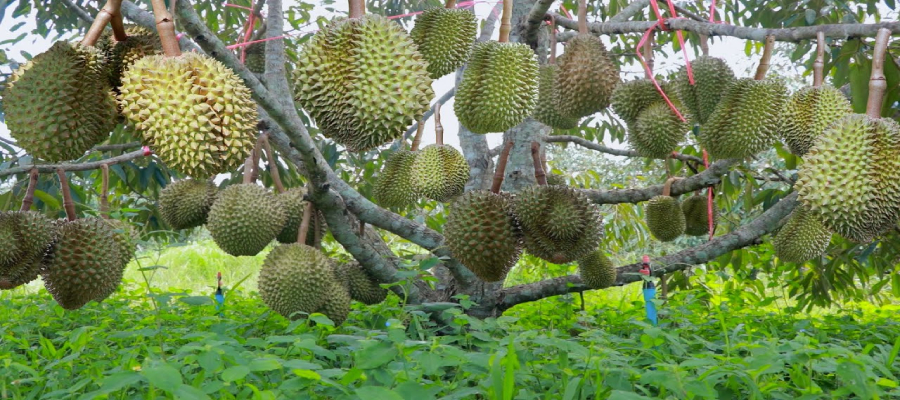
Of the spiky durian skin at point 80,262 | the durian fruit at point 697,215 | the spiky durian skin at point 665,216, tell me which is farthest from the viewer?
the durian fruit at point 697,215

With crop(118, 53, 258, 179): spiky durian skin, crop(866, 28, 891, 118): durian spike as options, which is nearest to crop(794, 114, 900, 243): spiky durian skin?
crop(866, 28, 891, 118): durian spike

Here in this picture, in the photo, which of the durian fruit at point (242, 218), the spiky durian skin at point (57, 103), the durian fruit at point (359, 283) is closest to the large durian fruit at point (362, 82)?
the spiky durian skin at point (57, 103)

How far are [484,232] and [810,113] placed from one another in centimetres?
85

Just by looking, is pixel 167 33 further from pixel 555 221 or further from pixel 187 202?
pixel 187 202

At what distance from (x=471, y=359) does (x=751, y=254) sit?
115 inches

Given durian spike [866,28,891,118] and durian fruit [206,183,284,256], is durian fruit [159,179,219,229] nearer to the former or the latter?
durian fruit [206,183,284,256]

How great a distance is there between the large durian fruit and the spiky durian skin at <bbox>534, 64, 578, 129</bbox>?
88 cm

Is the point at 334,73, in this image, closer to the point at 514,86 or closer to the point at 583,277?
the point at 514,86

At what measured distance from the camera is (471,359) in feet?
5.09

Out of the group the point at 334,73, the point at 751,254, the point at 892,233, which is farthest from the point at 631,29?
the point at 751,254

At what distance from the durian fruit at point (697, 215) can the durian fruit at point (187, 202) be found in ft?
→ 6.61

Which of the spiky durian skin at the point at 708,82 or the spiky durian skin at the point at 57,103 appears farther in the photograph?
the spiky durian skin at the point at 708,82

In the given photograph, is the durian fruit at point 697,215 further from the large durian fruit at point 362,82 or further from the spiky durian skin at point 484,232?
the large durian fruit at point 362,82

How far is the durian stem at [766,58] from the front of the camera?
1.51m
